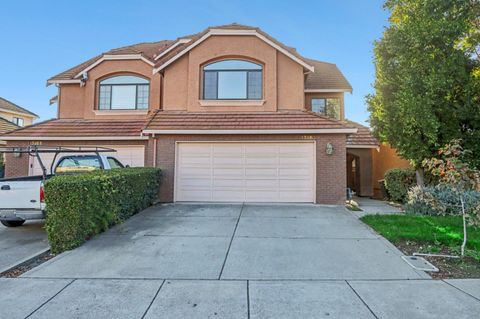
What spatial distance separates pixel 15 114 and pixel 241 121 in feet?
88.3

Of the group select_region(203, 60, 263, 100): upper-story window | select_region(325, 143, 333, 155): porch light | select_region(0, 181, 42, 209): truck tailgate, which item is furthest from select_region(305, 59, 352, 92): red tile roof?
select_region(0, 181, 42, 209): truck tailgate

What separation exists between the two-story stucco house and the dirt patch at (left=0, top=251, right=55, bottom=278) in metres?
5.68

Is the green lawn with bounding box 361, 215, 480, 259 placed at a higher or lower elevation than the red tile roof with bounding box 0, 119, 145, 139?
lower

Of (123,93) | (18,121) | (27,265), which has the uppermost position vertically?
(18,121)

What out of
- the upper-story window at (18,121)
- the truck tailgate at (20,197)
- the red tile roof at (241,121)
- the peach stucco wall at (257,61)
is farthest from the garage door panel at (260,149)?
the upper-story window at (18,121)

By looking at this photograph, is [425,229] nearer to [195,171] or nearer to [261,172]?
[261,172]

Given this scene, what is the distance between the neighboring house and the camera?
25469mm

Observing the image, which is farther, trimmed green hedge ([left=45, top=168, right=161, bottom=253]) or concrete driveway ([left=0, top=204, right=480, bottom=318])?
trimmed green hedge ([left=45, top=168, right=161, bottom=253])

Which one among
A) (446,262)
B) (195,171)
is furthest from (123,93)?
(446,262)

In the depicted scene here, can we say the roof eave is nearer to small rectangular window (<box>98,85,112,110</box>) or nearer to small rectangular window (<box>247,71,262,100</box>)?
small rectangular window (<box>247,71,262,100</box>)

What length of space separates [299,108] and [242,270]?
8781mm


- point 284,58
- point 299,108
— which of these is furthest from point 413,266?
point 284,58

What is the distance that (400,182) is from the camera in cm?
1211

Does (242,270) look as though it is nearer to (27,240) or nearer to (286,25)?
(27,240)
